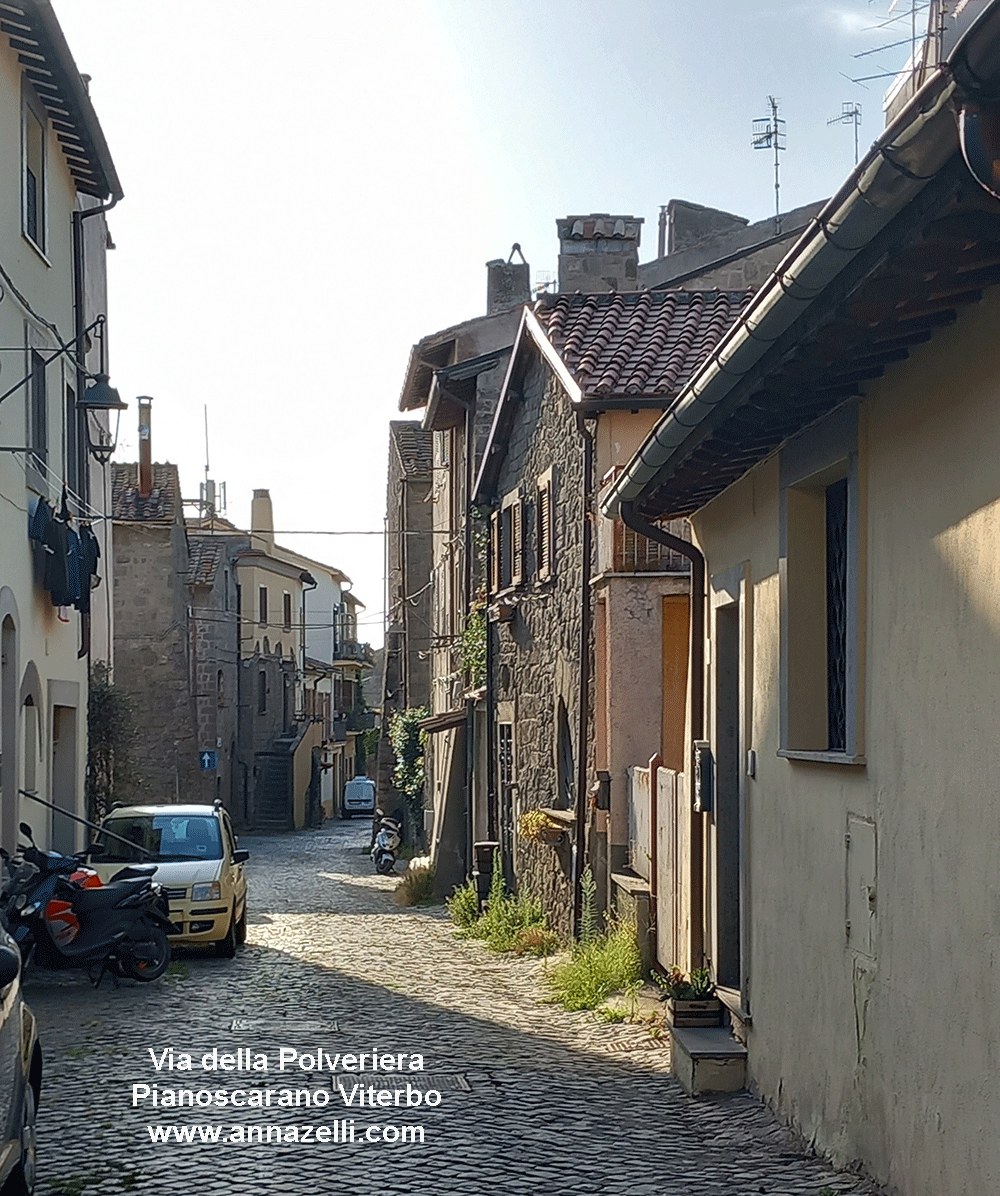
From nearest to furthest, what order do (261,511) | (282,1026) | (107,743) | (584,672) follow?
(282,1026) → (584,672) → (107,743) → (261,511)

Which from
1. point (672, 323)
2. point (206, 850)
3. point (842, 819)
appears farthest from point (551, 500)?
point (842, 819)

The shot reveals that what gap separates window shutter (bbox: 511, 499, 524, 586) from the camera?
63.2ft

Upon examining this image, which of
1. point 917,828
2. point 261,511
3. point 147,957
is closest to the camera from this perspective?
point 917,828

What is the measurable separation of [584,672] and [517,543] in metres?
4.47

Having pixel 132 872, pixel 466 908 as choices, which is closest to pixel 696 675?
pixel 132 872

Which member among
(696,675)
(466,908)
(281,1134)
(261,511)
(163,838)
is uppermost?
(261,511)

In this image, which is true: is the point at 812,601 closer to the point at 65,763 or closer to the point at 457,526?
the point at 65,763

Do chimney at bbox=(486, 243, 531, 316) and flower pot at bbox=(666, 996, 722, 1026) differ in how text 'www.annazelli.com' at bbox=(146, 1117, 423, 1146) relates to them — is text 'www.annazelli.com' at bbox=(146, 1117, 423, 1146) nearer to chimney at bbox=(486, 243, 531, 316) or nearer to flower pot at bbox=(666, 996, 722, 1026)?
flower pot at bbox=(666, 996, 722, 1026)

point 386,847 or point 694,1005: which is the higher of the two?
point 694,1005

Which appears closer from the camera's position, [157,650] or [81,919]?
[81,919]

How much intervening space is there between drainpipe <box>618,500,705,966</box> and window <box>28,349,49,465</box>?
287 inches

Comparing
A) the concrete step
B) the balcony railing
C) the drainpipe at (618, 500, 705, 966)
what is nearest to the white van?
the balcony railing

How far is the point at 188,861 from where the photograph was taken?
1675 centimetres

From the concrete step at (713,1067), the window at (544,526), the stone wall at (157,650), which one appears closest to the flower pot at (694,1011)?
→ the concrete step at (713,1067)
